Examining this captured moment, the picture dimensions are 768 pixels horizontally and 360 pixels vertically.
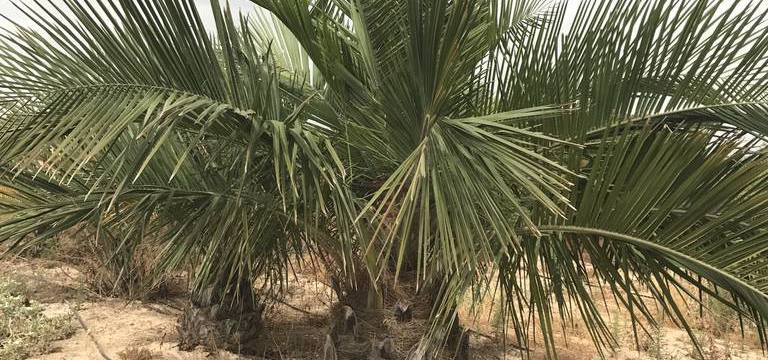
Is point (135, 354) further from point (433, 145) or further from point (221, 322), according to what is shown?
point (433, 145)

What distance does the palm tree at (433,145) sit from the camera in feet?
4.97

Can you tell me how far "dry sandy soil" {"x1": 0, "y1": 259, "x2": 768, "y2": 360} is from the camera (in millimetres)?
2992

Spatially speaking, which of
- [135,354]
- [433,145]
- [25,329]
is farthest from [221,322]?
[433,145]

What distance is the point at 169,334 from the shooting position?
3.29 m

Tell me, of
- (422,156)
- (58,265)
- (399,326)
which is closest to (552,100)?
(422,156)

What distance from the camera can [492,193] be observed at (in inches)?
66.4

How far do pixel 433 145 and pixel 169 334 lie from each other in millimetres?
2387

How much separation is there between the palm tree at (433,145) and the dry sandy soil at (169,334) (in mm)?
838

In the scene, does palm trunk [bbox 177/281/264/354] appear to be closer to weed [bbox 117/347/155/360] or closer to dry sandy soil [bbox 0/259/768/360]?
dry sandy soil [bbox 0/259/768/360]

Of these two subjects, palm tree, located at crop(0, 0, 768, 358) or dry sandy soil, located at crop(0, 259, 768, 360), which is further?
dry sandy soil, located at crop(0, 259, 768, 360)

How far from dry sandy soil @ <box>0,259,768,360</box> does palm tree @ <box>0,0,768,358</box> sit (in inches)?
33.0

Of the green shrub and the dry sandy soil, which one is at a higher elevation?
the dry sandy soil

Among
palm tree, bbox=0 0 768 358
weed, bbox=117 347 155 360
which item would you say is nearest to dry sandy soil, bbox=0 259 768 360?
weed, bbox=117 347 155 360

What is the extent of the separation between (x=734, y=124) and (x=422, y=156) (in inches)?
58.7
